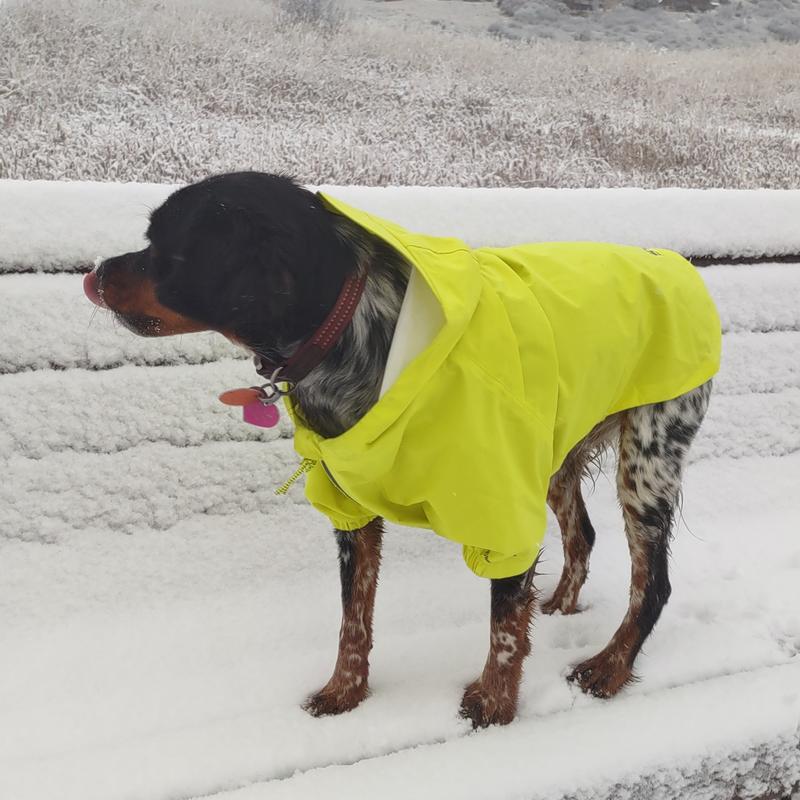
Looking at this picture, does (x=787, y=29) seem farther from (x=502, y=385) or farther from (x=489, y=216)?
(x=502, y=385)

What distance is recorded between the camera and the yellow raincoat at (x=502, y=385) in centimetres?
129

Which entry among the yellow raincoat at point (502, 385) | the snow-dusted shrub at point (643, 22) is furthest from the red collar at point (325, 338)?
the snow-dusted shrub at point (643, 22)

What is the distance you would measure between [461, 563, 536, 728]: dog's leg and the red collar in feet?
1.89

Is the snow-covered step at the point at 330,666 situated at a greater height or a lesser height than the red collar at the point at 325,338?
lesser

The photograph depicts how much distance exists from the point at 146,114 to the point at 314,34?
1.54 m

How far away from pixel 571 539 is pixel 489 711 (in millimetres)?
580

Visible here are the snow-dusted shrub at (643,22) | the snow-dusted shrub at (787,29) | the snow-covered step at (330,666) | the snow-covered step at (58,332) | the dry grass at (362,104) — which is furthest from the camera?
the snow-dusted shrub at (787,29)

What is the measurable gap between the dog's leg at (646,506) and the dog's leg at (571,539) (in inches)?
9.7

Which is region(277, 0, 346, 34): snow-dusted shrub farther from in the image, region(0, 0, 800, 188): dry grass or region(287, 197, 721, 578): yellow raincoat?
region(287, 197, 721, 578): yellow raincoat

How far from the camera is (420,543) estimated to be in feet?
7.25

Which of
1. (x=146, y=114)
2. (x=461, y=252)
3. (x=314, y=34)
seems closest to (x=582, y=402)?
(x=461, y=252)

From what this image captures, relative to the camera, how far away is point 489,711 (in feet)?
5.19

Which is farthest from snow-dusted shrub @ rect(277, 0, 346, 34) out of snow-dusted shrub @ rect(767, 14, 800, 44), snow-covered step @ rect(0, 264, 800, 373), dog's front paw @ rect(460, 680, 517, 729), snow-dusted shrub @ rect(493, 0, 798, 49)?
dog's front paw @ rect(460, 680, 517, 729)

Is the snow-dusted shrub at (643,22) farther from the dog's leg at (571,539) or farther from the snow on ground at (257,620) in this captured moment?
the dog's leg at (571,539)
